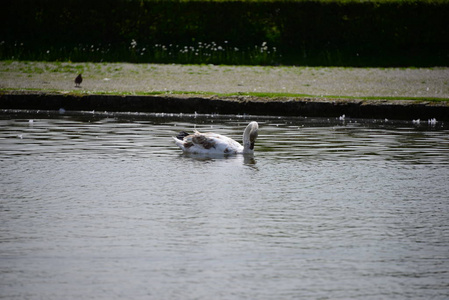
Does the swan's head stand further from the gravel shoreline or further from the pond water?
the gravel shoreline

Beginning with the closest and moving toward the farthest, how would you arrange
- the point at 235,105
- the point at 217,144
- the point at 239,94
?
the point at 217,144, the point at 235,105, the point at 239,94

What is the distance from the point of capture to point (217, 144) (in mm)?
10469

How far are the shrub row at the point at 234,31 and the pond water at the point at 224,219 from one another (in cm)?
1111

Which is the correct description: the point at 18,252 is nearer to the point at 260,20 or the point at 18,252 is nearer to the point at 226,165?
the point at 226,165

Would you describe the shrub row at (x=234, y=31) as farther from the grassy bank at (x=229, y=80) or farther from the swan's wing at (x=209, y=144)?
the swan's wing at (x=209, y=144)

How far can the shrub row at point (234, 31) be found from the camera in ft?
75.0

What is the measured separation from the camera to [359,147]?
36.7 feet

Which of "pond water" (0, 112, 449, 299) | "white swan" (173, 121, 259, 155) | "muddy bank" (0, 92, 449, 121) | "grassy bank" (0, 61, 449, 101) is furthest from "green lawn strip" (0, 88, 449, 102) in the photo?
"white swan" (173, 121, 259, 155)

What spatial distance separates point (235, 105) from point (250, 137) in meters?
4.73

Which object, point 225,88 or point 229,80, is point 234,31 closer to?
point 229,80

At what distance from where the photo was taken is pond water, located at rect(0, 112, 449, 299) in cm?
509

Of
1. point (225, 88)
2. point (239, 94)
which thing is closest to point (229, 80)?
point (225, 88)

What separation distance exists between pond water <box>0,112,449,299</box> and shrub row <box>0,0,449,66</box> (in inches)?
437

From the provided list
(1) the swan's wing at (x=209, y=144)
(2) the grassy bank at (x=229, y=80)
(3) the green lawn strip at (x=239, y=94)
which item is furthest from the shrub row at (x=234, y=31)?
(1) the swan's wing at (x=209, y=144)
